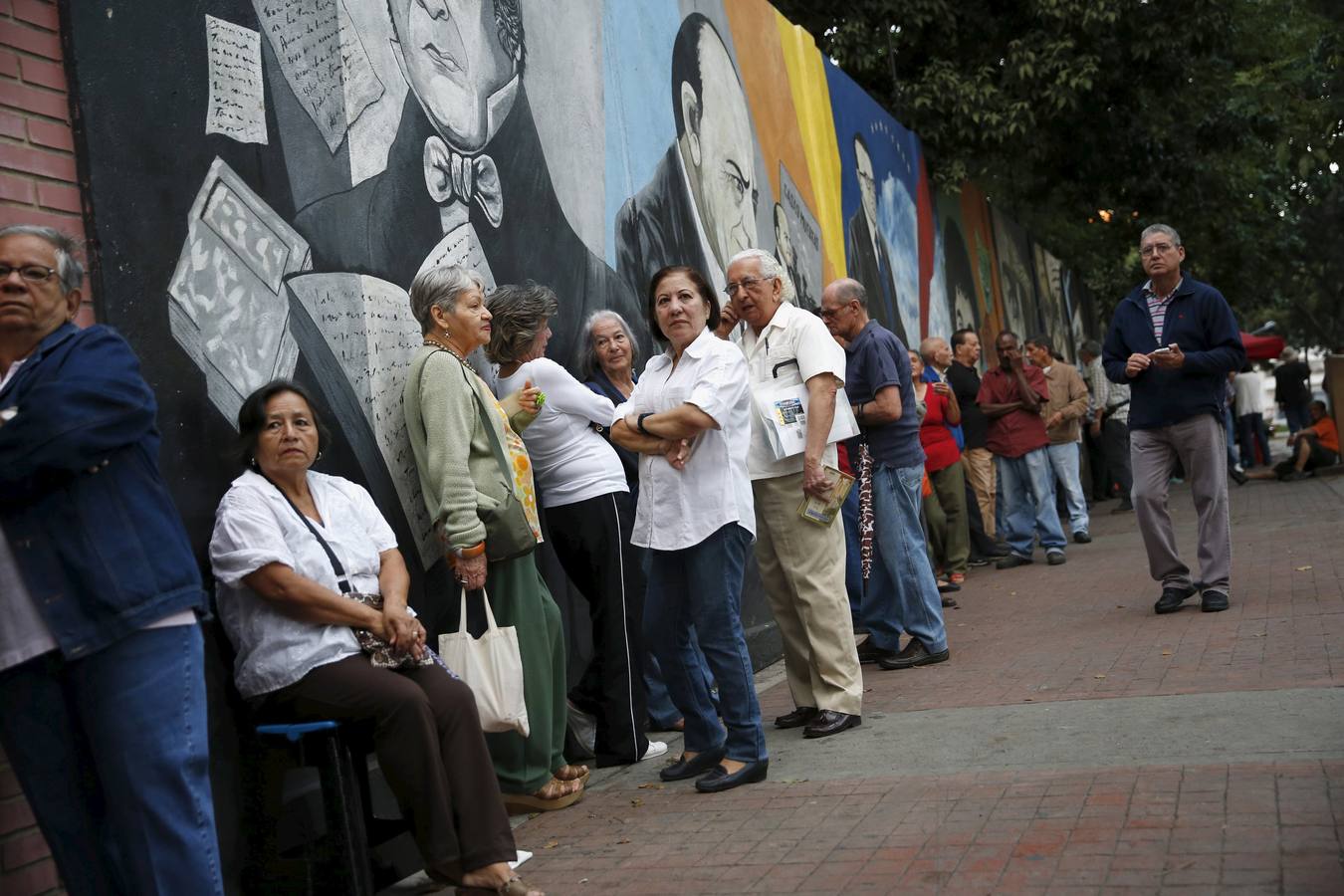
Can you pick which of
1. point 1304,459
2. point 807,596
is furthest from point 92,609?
point 1304,459

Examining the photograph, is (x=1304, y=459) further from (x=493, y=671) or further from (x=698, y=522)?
(x=493, y=671)

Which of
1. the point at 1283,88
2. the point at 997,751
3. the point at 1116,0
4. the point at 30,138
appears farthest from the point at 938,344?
the point at 30,138

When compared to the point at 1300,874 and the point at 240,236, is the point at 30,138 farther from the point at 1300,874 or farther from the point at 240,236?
the point at 1300,874

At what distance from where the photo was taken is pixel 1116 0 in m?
15.5

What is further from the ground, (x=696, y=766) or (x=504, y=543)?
(x=504, y=543)

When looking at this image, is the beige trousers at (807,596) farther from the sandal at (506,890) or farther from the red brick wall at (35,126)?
the red brick wall at (35,126)

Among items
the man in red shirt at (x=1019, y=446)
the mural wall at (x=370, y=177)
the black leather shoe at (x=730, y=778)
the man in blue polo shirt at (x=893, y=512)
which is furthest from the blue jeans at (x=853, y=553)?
the man in red shirt at (x=1019, y=446)

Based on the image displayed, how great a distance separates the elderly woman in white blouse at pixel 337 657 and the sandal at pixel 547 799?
115 centimetres

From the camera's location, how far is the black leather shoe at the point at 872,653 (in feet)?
24.9

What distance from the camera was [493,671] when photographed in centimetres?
463

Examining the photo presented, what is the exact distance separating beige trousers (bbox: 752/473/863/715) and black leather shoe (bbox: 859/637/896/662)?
149cm

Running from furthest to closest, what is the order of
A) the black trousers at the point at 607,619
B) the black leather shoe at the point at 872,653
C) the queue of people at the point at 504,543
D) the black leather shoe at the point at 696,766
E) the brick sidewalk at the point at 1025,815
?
the black leather shoe at the point at 872,653
the black trousers at the point at 607,619
the black leather shoe at the point at 696,766
the brick sidewalk at the point at 1025,815
the queue of people at the point at 504,543

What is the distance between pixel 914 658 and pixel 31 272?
522 cm

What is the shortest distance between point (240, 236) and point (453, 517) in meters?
1.15
